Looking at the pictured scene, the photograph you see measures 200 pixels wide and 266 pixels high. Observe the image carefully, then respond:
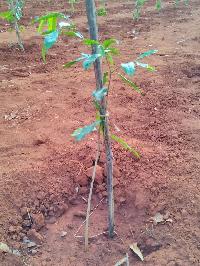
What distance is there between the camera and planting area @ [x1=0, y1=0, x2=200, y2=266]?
212cm

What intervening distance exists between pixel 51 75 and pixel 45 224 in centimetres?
226

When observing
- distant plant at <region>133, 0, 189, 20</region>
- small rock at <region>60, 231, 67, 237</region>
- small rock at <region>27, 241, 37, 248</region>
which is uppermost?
distant plant at <region>133, 0, 189, 20</region>

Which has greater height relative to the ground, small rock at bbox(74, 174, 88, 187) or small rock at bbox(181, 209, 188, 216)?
small rock at bbox(74, 174, 88, 187)

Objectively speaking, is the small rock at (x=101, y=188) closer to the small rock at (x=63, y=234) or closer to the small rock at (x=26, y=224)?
the small rock at (x=63, y=234)

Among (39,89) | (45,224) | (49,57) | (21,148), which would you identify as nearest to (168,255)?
(45,224)

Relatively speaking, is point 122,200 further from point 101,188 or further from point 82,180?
point 82,180

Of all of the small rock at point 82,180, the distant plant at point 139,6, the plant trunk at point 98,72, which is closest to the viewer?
the plant trunk at point 98,72

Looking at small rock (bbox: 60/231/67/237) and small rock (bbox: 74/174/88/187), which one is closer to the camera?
small rock (bbox: 60/231/67/237)

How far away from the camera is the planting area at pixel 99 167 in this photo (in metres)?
2.12

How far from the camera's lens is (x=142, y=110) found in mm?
3326

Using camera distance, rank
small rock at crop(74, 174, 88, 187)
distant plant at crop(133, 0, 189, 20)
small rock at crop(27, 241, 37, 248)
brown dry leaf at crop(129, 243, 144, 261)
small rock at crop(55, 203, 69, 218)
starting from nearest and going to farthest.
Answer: brown dry leaf at crop(129, 243, 144, 261) < small rock at crop(27, 241, 37, 248) < small rock at crop(55, 203, 69, 218) < small rock at crop(74, 174, 88, 187) < distant plant at crop(133, 0, 189, 20)

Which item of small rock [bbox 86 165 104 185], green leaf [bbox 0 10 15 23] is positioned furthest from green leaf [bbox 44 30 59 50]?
green leaf [bbox 0 10 15 23]

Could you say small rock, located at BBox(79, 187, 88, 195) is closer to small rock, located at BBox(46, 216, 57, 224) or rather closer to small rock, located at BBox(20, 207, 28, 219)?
small rock, located at BBox(46, 216, 57, 224)

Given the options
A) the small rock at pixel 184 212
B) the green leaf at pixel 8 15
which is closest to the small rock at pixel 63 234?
the small rock at pixel 184 212
